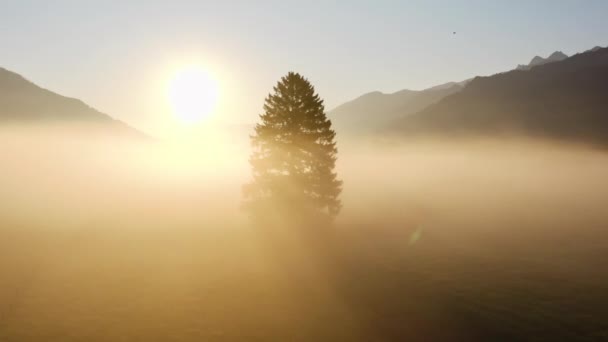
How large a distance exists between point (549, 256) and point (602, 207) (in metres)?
37.7

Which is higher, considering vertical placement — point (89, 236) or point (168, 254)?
point (89, 236)

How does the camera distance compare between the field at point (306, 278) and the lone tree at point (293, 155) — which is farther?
the lone tree at point (293, 155)

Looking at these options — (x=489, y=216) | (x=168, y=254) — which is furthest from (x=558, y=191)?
(x=168, y=254)

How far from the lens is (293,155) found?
3409cm

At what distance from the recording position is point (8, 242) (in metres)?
A: 34.5

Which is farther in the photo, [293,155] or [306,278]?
[293,155]

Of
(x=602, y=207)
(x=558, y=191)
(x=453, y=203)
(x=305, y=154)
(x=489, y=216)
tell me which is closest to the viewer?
(x=305, y=154)

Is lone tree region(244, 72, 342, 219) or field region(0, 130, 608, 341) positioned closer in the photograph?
field region(0, 130, 608, 341)

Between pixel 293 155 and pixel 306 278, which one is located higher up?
pixel 293 155

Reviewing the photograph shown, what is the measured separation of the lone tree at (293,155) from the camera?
3394 cm

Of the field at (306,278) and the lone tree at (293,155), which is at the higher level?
the lone tree at (293,155)

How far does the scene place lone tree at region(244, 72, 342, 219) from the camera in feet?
111

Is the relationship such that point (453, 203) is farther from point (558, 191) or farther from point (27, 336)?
point (27, 336)

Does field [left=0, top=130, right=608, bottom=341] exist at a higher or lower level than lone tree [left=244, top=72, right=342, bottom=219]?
lower
